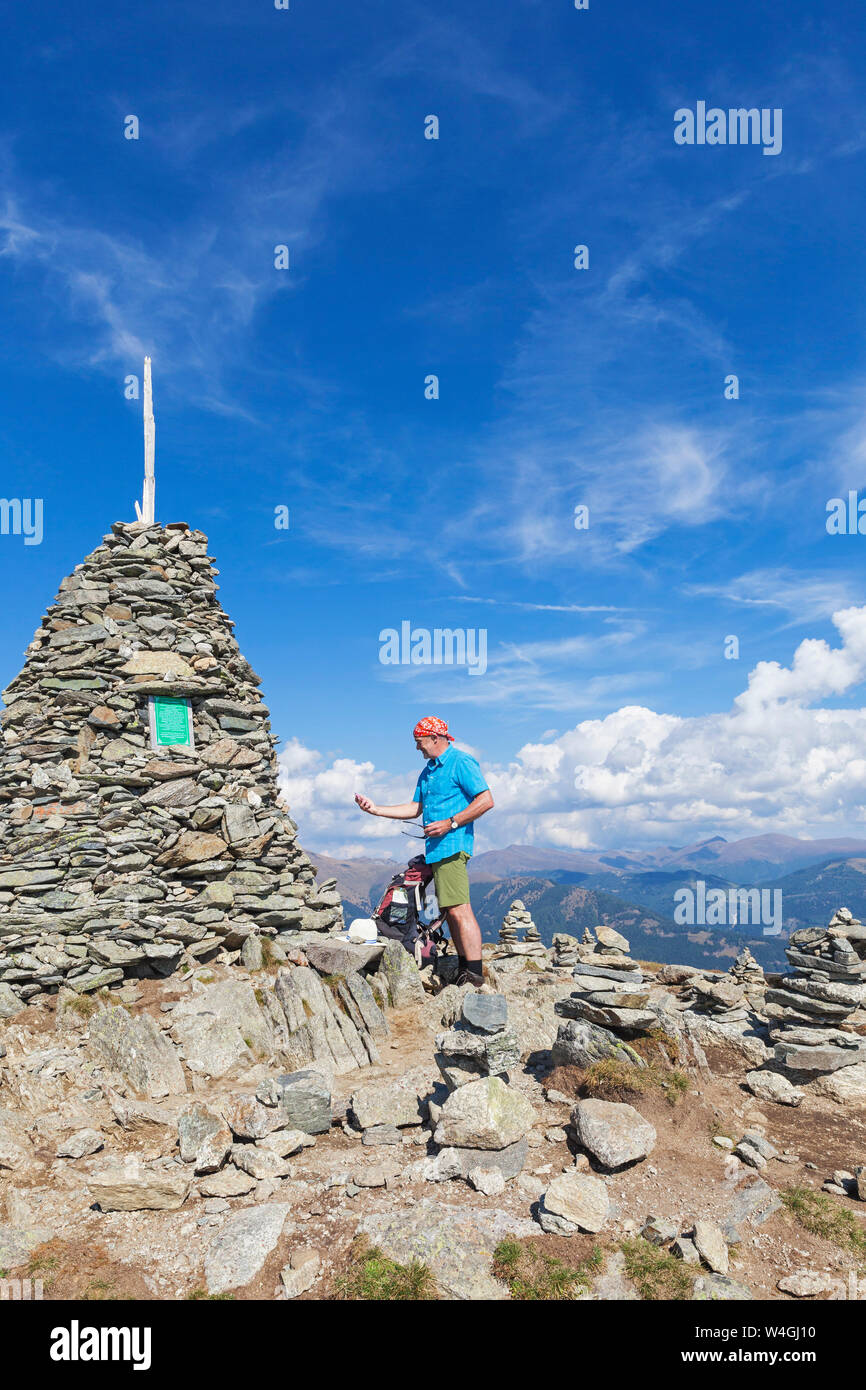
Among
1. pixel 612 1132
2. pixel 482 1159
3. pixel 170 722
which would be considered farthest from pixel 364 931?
pixel 612 1132

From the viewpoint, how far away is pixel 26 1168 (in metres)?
7.86

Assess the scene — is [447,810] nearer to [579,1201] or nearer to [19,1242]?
[579,1201]

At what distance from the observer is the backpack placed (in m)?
13.1

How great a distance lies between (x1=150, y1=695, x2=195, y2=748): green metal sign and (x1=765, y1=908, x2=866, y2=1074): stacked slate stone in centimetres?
1240

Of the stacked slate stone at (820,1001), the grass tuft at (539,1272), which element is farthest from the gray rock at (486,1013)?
the stacked slate stone at (820,1001)

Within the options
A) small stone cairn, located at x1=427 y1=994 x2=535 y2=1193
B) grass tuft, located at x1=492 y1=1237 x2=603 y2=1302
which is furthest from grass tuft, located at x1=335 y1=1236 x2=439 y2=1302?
small stone cairn, located at x1=427 y1=994 x2=535 y2=1193

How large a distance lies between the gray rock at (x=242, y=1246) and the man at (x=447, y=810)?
555cm

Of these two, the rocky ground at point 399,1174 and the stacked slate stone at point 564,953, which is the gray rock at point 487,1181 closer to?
the rocky ground at point 399,1174

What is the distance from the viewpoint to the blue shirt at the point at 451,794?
11.4 metres

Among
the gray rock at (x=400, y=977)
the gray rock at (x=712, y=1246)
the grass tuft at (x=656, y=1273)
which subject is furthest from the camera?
the gray rock at (x=400, y=977)

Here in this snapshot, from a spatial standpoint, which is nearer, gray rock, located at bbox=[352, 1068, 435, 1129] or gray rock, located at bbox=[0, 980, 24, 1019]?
gray rock, located at bbox=[352, 1068, 435, 1129]

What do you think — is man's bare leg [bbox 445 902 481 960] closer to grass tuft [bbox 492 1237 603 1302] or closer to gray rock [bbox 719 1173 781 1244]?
gray rock [bbox 719 1173 781 1244]
